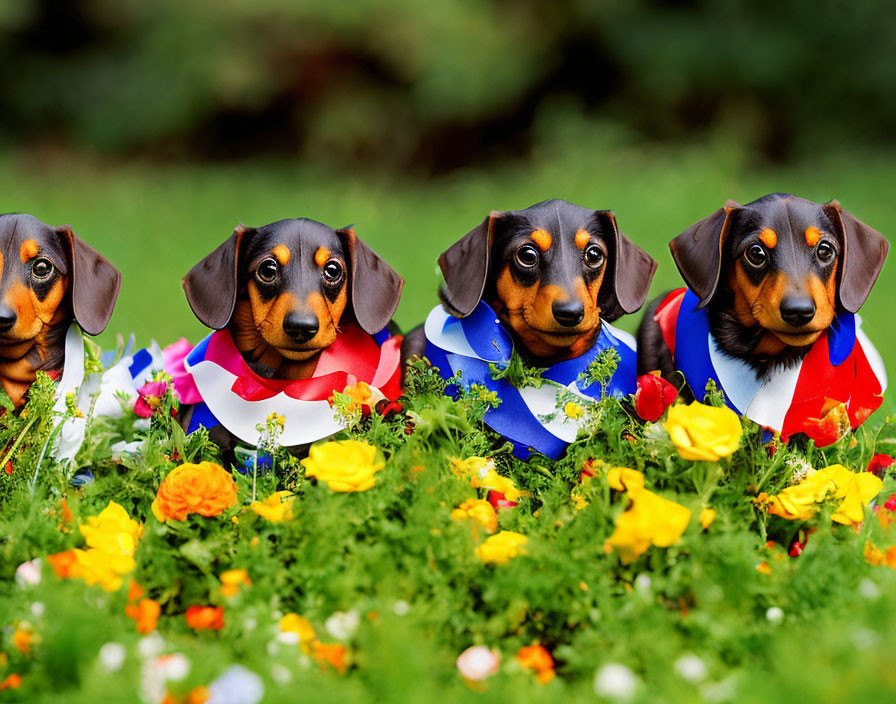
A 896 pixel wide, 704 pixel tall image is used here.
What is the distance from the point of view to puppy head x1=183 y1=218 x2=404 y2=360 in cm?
318

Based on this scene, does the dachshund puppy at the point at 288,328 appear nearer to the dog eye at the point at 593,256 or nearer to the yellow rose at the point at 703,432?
the dog eye at the point at 593,256

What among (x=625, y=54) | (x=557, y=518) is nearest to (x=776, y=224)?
(x=557, y=518)

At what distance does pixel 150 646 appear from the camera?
240cm

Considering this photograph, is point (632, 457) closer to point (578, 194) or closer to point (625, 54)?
point (578, 194)

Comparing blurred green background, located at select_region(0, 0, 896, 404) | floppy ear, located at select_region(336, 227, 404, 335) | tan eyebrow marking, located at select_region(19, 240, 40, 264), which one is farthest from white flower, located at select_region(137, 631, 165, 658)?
blurred green background, located at select_region(0, 0, 896, 404)

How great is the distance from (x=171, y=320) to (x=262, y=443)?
3.71 metres

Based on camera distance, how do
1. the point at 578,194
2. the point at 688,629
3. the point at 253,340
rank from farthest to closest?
the point at 578,194 < the point at 253,340 < the point at 688,629

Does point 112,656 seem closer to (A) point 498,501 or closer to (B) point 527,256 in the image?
(A) point 498,501

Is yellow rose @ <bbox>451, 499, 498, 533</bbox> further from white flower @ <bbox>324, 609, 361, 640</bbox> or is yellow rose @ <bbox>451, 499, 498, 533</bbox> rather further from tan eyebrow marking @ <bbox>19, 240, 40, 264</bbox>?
tan eyebrow marking @ <bbox>19, 240, 40, 264</bbox>

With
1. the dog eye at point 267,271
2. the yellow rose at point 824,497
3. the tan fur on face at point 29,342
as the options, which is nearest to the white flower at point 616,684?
the yellow rose at point 824,497

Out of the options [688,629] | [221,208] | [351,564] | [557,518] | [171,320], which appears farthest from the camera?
[221,208]

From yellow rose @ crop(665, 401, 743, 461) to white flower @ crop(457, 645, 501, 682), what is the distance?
0.79 metres

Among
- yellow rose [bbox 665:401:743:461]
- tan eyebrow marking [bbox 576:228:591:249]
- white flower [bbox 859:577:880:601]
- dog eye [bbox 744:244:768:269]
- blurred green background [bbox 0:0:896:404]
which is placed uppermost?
blurred green background [bbox 0:0:896:404]

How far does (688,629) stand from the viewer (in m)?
2.49
